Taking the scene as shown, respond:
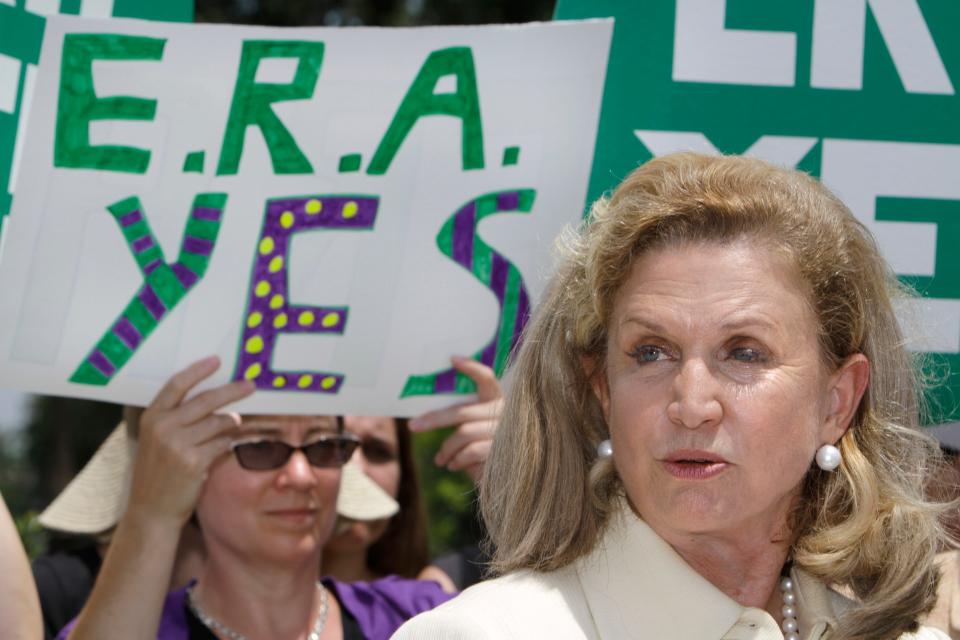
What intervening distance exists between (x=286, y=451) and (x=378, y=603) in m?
0.47

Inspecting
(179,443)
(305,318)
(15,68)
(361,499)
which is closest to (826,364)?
(305,318)

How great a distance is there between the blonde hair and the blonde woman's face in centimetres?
5

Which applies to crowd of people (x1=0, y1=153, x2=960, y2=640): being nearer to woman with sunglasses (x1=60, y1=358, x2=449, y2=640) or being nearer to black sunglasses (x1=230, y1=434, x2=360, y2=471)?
woman with sunglasses (x1=60, y1=358, x2=449, y2=640)

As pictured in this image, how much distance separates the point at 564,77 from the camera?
3.44m

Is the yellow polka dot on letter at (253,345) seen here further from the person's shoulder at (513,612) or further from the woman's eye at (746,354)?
the woman's eye at (746,354)

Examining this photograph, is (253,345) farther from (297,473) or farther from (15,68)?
(15,68)

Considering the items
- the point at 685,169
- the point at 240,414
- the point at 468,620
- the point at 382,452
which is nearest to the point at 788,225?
the point at 685,169

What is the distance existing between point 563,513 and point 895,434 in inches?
25.0

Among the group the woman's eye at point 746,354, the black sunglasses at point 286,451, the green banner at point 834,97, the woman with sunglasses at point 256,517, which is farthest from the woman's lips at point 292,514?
the woman's eye at point 746,354

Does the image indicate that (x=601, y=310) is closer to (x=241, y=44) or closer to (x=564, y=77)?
(x=564, y=77)

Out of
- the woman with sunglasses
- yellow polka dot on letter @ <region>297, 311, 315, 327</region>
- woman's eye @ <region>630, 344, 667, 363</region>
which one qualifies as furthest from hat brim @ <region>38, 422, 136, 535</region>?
woman's eye @ <region>630, 344, 667, 363</region>

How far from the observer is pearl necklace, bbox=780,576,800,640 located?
8.29ft

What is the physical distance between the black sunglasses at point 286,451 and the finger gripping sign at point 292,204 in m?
0.18

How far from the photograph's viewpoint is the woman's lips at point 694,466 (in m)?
2.36
